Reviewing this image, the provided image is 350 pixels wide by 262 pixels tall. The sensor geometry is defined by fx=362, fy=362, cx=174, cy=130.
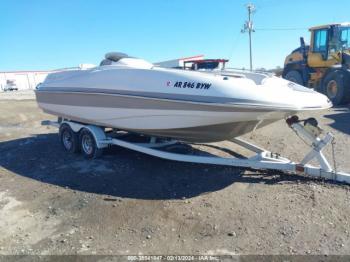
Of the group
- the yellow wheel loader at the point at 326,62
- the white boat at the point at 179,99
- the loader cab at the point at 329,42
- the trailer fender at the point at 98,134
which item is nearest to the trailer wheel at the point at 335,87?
the yellow wheel loader at the point at 326,62

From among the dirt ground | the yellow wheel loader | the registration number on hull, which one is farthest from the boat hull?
the yellow wheel loader

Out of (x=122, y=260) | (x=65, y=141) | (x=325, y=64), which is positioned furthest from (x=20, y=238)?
(x=325, y=64)

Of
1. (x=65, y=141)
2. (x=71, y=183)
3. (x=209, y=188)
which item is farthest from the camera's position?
(x=65, y=141)

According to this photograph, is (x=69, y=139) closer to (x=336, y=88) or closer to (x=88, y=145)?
(x=88, y=145)

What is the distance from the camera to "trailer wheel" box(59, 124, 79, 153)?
6801mm

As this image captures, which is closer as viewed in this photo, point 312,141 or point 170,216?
point 170,216

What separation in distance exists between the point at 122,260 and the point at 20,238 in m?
1.26

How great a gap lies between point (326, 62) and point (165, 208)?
1047 cm

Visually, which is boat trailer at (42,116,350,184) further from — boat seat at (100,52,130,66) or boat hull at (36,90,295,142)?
boat seat at (100,52,130,66)

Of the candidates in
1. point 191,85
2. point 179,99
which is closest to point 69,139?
point 179,99

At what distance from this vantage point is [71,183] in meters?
5.30

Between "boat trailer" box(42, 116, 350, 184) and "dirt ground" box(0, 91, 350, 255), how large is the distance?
198 mm

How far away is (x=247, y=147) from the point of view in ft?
18.8

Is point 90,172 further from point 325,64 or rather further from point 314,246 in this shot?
point 325,64
